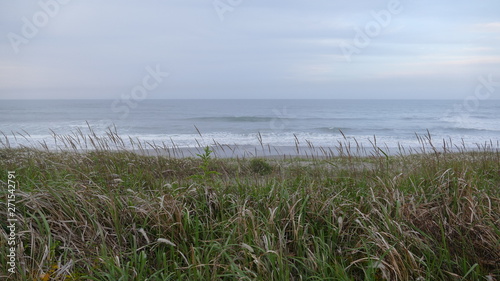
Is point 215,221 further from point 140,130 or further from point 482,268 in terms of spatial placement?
point 140,130

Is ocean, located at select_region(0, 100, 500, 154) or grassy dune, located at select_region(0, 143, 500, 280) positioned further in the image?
ocean, located at select_region(0, 100, 500, 154)

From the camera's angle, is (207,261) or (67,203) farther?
(67,203)

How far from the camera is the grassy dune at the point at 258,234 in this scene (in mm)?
2986

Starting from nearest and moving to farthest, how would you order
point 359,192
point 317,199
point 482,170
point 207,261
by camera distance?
1. point 207,261
2. point 317,199
3. point 359,192
4. point 482,170

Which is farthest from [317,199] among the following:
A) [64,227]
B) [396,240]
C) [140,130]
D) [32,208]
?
[140,130]

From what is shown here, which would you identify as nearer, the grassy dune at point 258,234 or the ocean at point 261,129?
the grassy dune at point 258,234

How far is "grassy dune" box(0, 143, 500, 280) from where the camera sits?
→ 9.80ft

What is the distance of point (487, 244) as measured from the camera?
329 cm

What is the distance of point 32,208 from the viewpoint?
135 inches

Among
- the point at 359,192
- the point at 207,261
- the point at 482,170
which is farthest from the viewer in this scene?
the point at 482,170

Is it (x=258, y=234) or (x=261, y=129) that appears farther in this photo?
(x=261, y=129)

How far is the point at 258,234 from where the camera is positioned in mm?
3293

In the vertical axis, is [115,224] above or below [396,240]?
below

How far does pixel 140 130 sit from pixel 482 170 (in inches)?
1105
